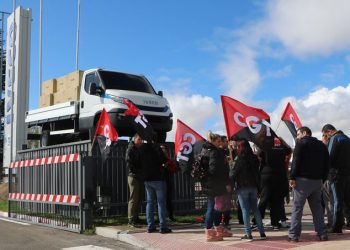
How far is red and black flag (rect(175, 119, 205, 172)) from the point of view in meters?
10.0

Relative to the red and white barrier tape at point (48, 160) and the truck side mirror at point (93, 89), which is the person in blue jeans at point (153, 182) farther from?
the truck side mirror at point (93, 89)

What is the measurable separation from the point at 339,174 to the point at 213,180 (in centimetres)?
224

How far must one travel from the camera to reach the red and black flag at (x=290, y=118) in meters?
10.1

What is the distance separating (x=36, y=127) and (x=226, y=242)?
10625 mm

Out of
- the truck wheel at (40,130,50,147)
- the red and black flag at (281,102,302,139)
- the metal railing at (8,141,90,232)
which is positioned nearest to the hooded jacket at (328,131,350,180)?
the red and black flag at (281,102,302,139)

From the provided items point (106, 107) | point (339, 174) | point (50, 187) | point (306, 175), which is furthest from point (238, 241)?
point (106, 107)

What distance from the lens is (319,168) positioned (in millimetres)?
7496

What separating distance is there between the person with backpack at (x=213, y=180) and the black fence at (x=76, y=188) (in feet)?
9.78

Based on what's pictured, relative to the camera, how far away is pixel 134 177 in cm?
978

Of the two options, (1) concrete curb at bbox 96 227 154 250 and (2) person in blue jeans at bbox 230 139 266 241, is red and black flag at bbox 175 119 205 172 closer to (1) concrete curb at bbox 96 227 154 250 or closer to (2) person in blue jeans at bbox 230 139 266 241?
(1) concrete curb at bbox 96 227 154 250

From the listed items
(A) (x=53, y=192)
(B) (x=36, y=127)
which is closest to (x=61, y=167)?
(A) (x=53, y=192)

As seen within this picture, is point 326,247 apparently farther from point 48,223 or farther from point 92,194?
point 48,223

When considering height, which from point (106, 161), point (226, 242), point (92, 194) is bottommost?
point (226, 242)

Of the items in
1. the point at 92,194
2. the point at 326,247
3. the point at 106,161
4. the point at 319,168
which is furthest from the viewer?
the point at 106,161
